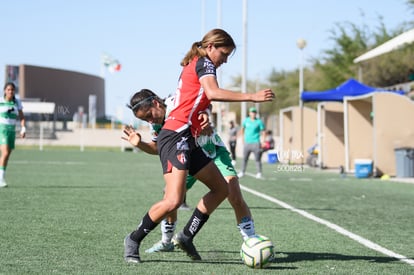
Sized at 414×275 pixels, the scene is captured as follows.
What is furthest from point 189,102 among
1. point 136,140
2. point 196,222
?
point 196,222

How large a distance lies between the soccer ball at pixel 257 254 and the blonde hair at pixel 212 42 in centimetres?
168

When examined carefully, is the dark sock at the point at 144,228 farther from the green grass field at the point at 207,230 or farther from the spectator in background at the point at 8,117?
the spectator in background at the point at 8,117

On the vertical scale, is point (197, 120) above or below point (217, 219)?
above

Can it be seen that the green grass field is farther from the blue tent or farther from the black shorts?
the blue tent

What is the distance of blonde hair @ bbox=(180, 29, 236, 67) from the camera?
6773 millimetres

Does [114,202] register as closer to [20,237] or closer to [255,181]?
[20,237]

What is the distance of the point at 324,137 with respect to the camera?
106 ft

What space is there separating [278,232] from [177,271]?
3258mm

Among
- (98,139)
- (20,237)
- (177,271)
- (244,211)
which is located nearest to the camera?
(177,271)

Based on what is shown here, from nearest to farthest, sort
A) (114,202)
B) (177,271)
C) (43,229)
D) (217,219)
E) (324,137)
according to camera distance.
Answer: (177,271), (43,229), (217,219), (114,202), (324,137)

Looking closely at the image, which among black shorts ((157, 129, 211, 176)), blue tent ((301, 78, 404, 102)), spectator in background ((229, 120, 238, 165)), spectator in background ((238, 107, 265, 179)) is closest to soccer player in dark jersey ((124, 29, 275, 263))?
black shorts ((157, 129, 211, 176))

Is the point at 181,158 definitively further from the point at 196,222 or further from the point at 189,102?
the point at 196,222

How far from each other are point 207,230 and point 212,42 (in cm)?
358

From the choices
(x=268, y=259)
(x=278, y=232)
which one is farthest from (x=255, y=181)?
(x=268, y=259)
